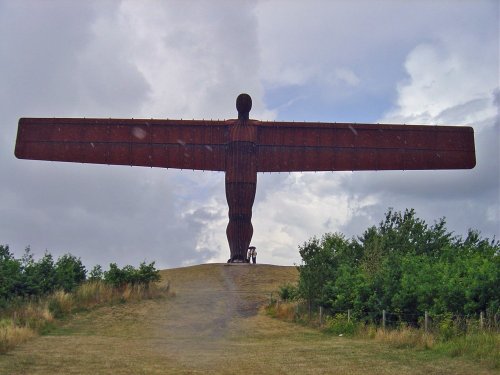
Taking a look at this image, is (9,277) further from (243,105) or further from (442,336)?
(442,336)

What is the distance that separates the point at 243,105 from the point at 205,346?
19512 mm

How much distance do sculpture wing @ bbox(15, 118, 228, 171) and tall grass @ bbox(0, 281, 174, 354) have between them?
25.3 ft

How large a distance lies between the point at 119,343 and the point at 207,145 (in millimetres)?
18010

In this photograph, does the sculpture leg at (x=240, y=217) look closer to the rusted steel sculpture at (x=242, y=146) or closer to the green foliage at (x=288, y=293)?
the rusted steel sculpture at (x=242, y=146)

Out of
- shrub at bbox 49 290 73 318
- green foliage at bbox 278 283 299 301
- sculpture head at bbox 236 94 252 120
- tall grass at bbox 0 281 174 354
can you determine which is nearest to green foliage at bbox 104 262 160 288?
tall grass at bbox 0 281 174 354

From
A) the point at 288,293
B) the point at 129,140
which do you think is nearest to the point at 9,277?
the point at 129,140

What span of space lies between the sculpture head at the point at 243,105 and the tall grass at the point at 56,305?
11160 millimetres

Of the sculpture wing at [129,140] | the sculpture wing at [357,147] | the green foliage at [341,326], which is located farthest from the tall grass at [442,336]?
the sculpture wing at [129,140]

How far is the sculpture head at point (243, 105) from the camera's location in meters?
38.2

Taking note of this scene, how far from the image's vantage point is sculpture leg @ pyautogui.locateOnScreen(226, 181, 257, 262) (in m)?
37.9

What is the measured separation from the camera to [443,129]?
1523 inches

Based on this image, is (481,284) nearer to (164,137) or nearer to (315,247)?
(315,247)

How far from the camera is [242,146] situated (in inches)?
1496

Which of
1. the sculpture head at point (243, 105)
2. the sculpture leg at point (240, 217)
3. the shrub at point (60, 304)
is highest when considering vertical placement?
the sculpture head at point (243, 105)
